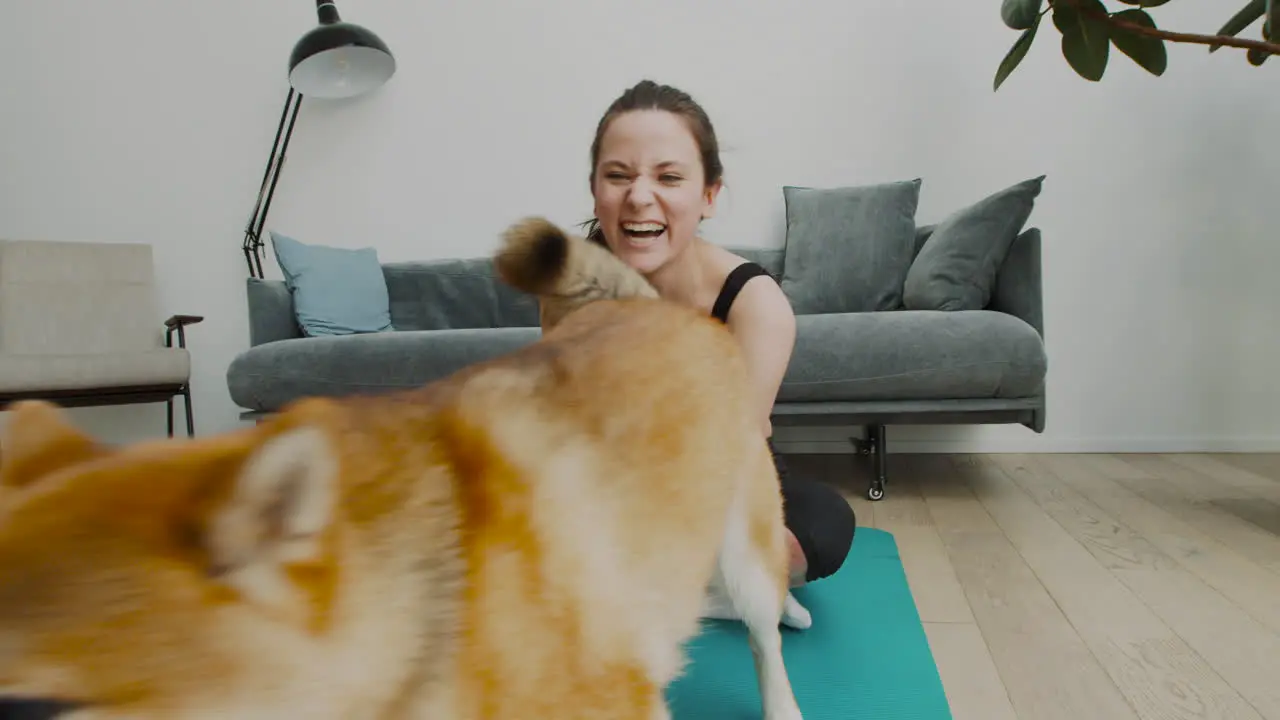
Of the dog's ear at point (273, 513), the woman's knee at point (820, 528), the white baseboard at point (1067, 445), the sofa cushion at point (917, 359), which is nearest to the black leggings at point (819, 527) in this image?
the woman's knee at point (820, 528)

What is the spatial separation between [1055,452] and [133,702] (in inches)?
138

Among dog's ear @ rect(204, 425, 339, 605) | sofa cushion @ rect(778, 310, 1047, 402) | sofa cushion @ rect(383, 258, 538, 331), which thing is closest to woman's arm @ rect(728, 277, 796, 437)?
dog's ear @ rect(204, 425, 339, 605)

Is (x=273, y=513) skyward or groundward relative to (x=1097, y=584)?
skyward

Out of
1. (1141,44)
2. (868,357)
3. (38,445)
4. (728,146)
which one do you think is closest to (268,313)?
(728,146)

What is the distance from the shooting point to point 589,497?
2.16ft

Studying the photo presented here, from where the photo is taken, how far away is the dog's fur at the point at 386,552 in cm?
38

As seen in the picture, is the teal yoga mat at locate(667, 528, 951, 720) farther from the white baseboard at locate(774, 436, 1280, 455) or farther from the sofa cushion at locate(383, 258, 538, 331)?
the sofa cushion at locate(383, 258, 538, 331)

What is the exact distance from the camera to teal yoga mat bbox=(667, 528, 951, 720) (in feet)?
3.85

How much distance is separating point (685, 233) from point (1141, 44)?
1.47m

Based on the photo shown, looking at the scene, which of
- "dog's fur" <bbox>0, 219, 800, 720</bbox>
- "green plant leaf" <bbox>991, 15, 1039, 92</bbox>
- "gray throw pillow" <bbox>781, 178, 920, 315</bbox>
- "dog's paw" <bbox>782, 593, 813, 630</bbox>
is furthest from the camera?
"gray throw pillow" <bbox>781, 178, 920, 315</bbox>

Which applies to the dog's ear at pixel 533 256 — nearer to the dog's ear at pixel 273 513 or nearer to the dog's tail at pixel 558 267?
the dog's tail at pixel 558 267

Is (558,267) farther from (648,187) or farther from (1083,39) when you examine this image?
(1083,39)

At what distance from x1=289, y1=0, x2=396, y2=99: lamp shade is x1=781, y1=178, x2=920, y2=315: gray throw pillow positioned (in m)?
1.94

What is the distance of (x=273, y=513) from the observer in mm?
424
